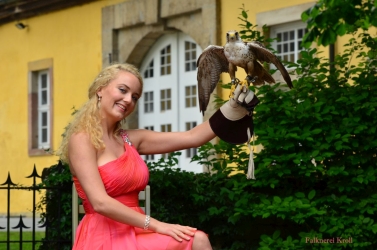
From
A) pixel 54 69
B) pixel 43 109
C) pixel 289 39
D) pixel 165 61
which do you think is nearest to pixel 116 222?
pixel 289 39

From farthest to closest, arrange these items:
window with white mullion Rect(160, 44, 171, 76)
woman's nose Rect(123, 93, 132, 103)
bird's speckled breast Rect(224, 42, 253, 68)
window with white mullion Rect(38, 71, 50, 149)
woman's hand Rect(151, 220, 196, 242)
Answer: window with white mullion Rect(38, 71, 50, 149), window with white mullion Rect(160, 44, 171, 76), bird's speckled breast Rect(224, 42, 253, 68), woman's nose Rect(123, 93, 132, 103), woman's hand Rect(151, 220, 196, 242)

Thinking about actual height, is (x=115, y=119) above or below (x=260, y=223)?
above

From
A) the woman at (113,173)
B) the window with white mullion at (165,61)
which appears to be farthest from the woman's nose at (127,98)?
the window with white mullion at (165,61)

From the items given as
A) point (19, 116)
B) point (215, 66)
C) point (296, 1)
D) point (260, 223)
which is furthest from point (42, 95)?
point (215, 66)

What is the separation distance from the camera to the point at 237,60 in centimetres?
475

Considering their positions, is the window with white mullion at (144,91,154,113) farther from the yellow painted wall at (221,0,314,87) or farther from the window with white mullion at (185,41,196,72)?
the yellow painted wall at (221,0,314,87)

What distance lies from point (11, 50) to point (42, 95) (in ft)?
4.23

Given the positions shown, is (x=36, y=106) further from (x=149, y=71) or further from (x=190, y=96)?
(x=190, y=96)

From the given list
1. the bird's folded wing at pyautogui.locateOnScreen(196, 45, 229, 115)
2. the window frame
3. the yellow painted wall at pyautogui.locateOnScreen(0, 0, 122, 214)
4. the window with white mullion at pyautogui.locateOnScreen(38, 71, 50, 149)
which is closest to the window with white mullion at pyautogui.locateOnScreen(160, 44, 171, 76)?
the yellow painted wall at pyautogui.locateOnScreen(0, 0, 122, 214)

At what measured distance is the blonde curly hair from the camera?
4.60 meters

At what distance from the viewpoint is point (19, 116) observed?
2053 centimetres

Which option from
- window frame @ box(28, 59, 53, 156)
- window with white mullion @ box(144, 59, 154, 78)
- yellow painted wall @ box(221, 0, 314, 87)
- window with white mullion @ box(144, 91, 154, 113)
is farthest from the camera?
window frame @ box(28, 59, 53, 156)

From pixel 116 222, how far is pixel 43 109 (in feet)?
51.5

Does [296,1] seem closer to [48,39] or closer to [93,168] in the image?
[48,39]
